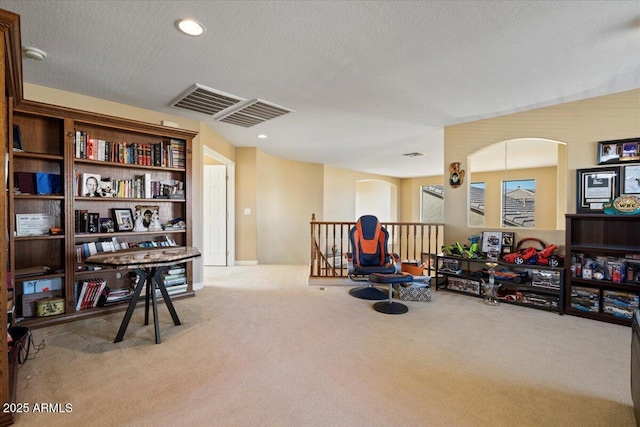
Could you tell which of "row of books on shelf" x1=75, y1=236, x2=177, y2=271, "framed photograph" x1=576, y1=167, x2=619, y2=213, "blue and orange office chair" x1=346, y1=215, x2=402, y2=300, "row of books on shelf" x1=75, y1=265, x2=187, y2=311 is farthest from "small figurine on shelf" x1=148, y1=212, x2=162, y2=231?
"framed photograph" x1=576, y1=167, x2=619, y2=213

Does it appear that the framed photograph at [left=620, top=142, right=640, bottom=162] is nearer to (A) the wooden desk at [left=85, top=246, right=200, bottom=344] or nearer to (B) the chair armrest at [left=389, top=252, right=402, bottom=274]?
(B) the chair armrest at [left=389, top=252, right=402, bottom=274]

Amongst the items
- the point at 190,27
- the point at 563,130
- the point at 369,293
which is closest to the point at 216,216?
the point at 369,293

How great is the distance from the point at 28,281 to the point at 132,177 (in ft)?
4.77

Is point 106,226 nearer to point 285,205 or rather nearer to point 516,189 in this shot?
point 285,205

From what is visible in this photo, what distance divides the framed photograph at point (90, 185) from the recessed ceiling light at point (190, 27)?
210 cm

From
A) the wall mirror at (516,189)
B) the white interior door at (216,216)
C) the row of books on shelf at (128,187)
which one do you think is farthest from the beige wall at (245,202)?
the wall mirror at (516,189)

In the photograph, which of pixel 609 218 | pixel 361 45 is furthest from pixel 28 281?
pixel 609 218

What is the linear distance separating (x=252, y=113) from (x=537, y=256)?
4.00 meters

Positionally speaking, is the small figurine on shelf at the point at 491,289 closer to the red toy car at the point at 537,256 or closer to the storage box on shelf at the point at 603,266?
the red toy car at the point at 537,256

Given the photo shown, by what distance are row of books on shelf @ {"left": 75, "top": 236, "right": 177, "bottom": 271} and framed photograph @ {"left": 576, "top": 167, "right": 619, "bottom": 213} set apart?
4929mm

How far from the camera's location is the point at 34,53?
95.5 inches

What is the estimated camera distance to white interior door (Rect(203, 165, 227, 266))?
612cm

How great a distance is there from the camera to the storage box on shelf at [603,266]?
2998 mm

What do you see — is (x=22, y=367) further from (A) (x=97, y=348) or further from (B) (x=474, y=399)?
(B) (x=474, y=399)
